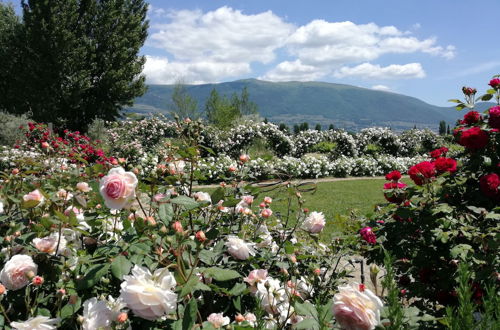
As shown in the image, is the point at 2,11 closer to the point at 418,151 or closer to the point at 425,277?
the point at 418,151

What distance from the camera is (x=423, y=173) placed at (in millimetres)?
1830

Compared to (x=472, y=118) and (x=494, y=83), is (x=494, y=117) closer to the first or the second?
(x=472, y=118)

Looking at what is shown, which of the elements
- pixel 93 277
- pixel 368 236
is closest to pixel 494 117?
pixel 368 236

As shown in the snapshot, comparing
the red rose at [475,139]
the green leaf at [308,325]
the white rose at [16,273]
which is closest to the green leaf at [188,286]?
the green leaf at [308,325]

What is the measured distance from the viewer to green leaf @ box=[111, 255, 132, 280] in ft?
3.06

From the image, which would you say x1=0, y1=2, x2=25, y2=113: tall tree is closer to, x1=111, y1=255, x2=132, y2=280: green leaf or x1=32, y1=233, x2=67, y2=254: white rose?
x1=32, y1=233, x2=67, y2=254: white rose

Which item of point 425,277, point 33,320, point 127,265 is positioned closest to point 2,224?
point 33,320

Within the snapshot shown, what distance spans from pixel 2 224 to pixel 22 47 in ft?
70.4

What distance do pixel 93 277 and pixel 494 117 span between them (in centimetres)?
193

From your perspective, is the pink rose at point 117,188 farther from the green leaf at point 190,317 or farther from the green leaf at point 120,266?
the green leaf at point 190,317

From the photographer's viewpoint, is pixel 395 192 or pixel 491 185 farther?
pixel 395 192

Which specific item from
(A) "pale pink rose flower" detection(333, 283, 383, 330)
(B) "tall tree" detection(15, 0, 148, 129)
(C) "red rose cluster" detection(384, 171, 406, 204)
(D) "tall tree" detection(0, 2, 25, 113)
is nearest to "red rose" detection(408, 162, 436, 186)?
(C) "red rose cluster" detection(384, 171, 406, 204)

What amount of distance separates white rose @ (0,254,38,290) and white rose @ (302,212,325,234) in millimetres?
957

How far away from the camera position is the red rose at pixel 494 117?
1.85 meters
